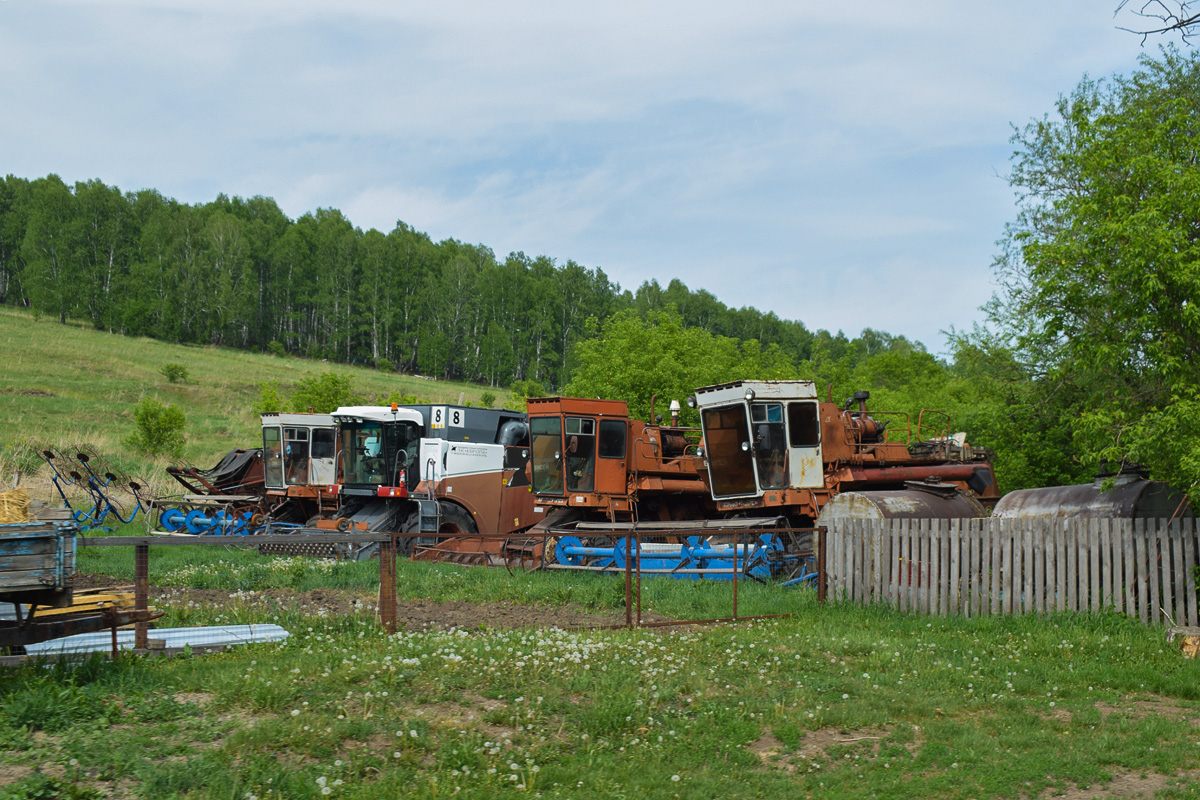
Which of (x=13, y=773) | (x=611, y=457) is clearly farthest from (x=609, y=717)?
(x=611, y=457)

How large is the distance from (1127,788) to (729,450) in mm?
14441

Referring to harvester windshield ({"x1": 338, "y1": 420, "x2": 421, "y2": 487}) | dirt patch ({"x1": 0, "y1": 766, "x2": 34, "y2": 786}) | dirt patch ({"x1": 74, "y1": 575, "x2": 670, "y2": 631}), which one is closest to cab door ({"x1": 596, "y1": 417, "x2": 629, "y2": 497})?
harvester windshield ({"x1": 338, "y1": 420, "x2": 421, "y2": 487})

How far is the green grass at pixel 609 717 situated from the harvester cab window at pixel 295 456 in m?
19.4

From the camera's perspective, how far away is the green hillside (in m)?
41.8

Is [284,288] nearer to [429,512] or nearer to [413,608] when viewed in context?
[429,512]

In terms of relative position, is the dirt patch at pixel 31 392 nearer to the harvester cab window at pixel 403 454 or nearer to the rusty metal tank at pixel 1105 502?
the harvester cab window at pixel 403 454

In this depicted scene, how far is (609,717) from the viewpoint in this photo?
7043mm

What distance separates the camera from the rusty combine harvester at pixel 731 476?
17984 mm

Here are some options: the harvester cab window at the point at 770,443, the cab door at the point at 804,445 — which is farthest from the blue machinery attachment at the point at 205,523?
the cab door at the point at 804,445

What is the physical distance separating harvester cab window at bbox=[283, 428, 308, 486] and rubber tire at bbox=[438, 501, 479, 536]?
695cm

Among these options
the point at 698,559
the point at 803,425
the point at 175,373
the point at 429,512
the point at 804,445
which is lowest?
the point at 698,559

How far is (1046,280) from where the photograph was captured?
11750 millimetres

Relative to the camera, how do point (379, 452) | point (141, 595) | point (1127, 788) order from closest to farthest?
point (1127, 788) < point (141, 595) < point (379, 452)

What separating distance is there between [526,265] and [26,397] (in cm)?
6533
